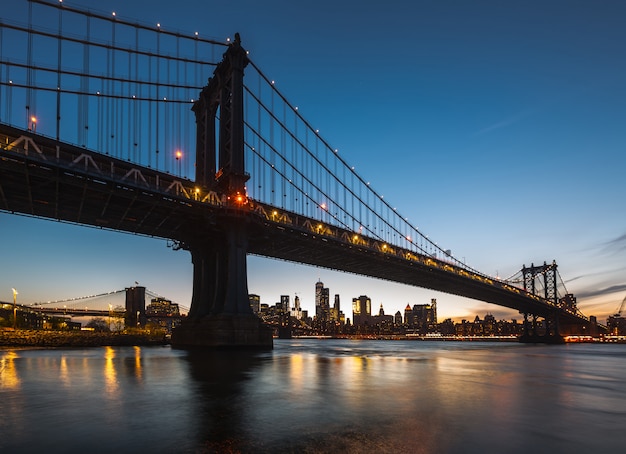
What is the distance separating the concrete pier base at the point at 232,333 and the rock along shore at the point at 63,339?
29155 millimetres

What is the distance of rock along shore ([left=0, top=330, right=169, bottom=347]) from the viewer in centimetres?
6706

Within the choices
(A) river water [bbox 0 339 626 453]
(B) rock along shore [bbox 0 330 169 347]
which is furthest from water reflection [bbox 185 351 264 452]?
(B) rock along shore [bbox 0 330 169 347]

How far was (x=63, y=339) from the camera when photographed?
71.5 meters

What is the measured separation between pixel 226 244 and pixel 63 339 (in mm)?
38921

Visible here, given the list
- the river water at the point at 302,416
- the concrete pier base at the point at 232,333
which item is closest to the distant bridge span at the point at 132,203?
the concrete pier base at the point at 232,333

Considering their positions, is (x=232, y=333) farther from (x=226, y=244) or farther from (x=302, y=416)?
(x=302, y=416)

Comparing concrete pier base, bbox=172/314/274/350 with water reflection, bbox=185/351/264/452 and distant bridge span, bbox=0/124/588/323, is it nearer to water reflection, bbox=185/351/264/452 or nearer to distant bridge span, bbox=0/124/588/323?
distant bridge span, bbox=0/124/588/323

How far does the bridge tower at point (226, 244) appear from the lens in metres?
47.3

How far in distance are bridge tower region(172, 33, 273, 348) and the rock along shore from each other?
63.1 ft

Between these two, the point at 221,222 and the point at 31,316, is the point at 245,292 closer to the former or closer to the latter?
the point at 221,222

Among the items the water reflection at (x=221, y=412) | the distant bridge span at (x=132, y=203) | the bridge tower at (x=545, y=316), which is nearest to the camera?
the water reflection at (x=221, y=412)

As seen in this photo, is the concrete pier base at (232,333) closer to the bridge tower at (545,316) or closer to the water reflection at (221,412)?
the water reflection at (221,412)

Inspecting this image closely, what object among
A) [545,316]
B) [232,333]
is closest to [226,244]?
[232,333]

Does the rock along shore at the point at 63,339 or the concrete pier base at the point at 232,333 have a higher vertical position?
the concrete pier base at the point at 232,333
